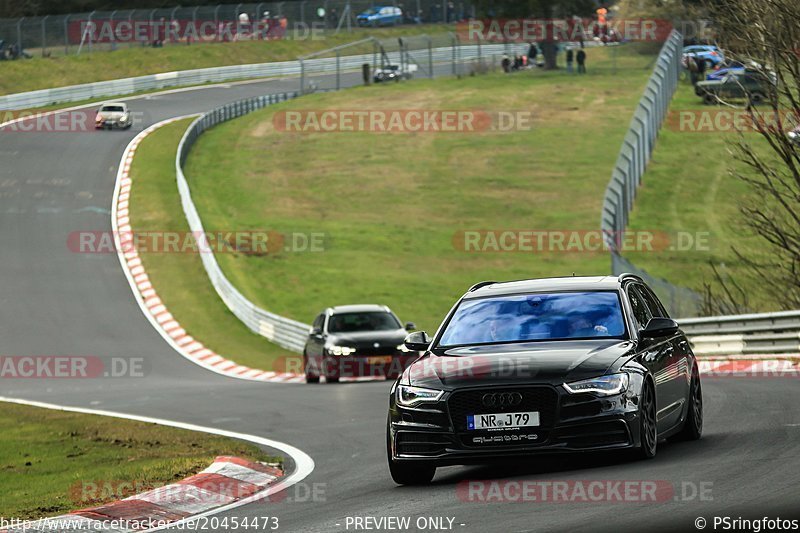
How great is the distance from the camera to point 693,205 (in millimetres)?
46031

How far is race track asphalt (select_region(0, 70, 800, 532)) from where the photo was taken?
8.40 metres

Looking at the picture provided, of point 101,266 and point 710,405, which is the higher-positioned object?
point 710,405

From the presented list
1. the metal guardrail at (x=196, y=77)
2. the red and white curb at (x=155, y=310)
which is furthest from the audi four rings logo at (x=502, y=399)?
the metal guardrail at (x=196, y=77)

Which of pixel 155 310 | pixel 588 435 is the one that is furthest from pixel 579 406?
pixel 155 310

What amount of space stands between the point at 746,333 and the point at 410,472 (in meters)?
14.0

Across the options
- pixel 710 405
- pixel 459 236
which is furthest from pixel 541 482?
pixel 459 236

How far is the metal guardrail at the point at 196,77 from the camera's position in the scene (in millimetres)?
74125

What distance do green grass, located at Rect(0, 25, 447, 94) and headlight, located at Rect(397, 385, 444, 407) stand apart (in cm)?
7009

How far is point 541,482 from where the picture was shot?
31.6 feet

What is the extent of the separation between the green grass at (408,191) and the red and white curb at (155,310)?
896 mm

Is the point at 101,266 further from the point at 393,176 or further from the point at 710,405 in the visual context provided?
the point at 710,405

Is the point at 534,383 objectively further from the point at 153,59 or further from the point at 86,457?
the point at 153,59

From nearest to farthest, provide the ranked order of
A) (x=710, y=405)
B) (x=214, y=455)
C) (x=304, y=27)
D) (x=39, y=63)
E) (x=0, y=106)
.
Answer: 1. (x=214, y=455)
2. (x=710, y=405)
3. (x=0, y=106)
4. (x=39, y=63)
5. (x=304, y=27)

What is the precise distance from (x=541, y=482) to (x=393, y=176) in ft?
158
